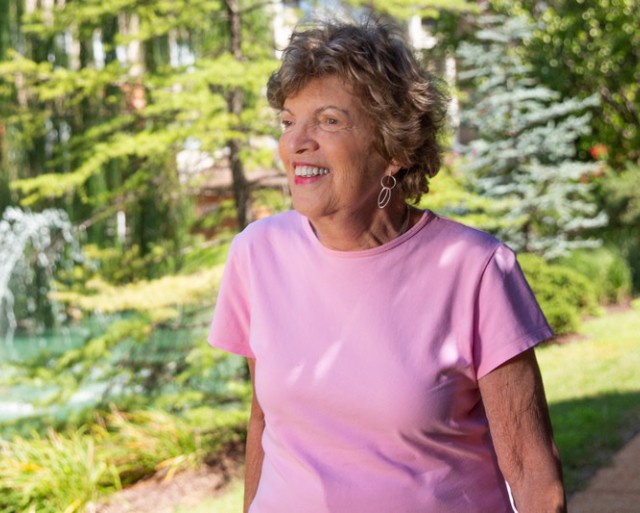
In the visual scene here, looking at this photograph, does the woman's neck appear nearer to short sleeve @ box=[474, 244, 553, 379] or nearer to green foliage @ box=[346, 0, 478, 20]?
short sleeve @ box=[474, 244, 553, 379]

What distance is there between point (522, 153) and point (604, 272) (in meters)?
1.94

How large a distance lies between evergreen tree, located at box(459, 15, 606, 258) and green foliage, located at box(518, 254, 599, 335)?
122 cm

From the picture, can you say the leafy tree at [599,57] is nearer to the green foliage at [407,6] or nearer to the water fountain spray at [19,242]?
the water fountain spray at [19,242]

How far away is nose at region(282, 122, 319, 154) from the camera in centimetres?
203

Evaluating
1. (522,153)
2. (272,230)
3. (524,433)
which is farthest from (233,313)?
(522,153)

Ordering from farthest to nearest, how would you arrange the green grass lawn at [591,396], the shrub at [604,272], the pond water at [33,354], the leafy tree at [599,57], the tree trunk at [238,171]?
the leafy tree at [599,57], the shrub at [604,272], the pond water at [33,354], the tree trunk at [238,171], the green grass lawn at [591,396]

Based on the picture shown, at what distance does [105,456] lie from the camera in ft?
23.1

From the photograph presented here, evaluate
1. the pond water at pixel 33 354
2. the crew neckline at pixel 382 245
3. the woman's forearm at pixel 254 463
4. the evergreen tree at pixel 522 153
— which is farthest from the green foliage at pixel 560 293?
the crew neckline at pixel 382 245

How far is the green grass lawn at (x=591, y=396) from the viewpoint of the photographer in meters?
6.16

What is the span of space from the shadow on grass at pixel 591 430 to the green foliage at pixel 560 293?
328 cm

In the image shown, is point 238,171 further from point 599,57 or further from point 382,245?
point 599,57

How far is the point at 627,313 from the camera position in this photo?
42.9 feet

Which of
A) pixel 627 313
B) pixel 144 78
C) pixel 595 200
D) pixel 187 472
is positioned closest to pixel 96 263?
pixel 144 78

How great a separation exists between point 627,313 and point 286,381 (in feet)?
38.6
